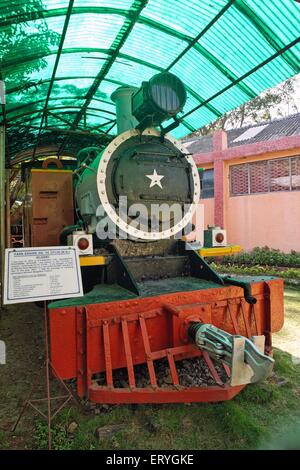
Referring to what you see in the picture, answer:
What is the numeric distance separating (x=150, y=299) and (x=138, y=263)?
0.71 m

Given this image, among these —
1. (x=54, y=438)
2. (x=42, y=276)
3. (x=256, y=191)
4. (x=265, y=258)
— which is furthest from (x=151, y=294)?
(x=256, y=191)

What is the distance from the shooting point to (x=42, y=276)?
7.41 ft

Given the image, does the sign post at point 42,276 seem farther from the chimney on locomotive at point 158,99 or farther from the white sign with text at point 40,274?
the chimney on locomotive at point 158,99

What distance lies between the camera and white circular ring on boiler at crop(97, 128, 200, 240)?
9.69 feet

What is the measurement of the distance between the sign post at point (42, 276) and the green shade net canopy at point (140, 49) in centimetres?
256

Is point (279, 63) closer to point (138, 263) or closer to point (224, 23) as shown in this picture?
point (224, 23)

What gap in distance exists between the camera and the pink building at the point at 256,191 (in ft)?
34.9

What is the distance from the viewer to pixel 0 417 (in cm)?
254

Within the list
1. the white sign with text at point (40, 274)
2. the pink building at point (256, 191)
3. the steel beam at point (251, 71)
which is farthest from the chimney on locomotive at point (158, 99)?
the pink building at point (256, 191)

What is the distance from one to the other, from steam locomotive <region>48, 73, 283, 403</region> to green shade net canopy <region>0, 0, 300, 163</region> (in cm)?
81

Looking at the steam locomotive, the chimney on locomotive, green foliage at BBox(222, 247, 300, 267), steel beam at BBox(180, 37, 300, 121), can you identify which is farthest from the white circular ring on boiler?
green foliage at BBox(222, 247, 300, 267)

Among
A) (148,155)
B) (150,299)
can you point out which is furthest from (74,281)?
(148,155)

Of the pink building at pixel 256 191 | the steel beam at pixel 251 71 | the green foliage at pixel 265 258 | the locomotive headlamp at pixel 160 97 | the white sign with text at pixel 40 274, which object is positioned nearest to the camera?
the white sign with text at pixel 40 274

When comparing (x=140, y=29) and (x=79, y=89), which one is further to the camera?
(x=79, y=89)
